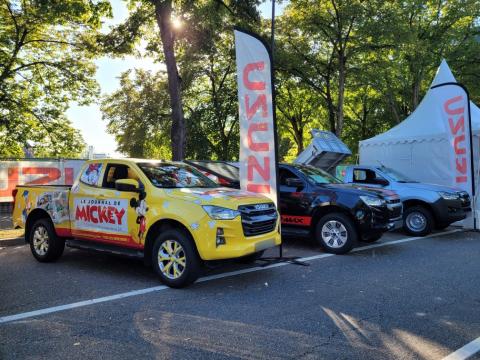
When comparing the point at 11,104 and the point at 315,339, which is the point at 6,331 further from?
the point at 11,104

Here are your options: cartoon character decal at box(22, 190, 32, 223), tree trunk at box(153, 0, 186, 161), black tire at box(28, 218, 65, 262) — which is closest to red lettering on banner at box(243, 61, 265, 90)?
black tire at box(28, 218, 65, 262)

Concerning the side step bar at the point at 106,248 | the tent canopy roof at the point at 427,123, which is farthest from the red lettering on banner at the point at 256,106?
the tent canopy roof at the point at 427,123

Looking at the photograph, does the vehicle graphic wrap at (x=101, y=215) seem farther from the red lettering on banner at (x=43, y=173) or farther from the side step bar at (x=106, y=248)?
the red lettering on banner at (x=43, y=173)

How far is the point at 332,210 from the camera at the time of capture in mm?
Result: 8055

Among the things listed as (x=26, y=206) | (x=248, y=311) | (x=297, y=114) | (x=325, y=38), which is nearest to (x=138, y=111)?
(x=297, y=114)

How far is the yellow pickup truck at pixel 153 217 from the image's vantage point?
527 centimetres

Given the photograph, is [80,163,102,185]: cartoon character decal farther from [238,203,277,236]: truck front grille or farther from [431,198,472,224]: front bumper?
[431,198,472,224]: front bumper

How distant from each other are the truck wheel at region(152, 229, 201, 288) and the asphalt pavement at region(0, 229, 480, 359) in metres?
0.20

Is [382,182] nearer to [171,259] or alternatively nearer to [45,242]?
[171,259]

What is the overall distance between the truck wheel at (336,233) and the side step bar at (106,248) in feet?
12.5

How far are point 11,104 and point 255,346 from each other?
949 inches

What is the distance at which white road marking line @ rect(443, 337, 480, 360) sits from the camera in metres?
3.43

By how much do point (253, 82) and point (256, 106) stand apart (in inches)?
18.0

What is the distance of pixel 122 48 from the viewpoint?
15.5m
